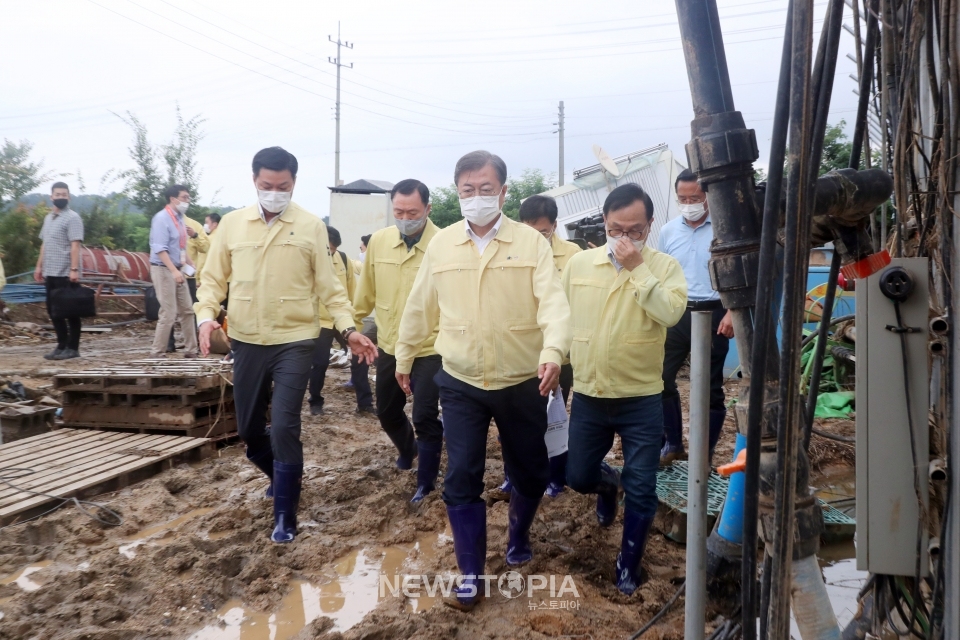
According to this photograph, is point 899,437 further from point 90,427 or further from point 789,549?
point 90,427

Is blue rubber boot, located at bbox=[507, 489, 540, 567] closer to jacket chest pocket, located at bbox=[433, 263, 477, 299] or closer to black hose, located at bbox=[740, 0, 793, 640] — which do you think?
jacket chest pocket, located at bbox=[433, 263, 477, 299]

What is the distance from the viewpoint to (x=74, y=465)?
4848mm

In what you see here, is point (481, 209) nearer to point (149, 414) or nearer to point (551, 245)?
point (551, 245)

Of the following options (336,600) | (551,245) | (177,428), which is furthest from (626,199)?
(177,428)

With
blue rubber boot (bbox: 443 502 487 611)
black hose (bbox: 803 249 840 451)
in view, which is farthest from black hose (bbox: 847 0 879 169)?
blue rubber boot (bbox: 443 502 487 611)

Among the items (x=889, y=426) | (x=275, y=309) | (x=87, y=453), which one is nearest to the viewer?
(x=889, y=426)

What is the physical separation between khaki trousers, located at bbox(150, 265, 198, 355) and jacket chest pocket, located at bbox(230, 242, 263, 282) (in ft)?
17.9

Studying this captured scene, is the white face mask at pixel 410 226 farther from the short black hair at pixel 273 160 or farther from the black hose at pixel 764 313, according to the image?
the black hose at pixel 764 313

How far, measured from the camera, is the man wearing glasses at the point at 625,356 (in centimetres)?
336

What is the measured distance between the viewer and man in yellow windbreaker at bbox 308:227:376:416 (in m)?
6.79

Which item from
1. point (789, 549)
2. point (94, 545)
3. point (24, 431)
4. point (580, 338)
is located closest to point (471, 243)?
point (580, 338)

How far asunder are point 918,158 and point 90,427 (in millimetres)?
5877

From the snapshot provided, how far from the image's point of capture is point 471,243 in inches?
134

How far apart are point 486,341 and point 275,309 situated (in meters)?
1.41
